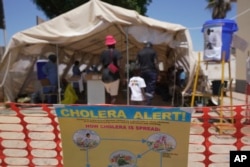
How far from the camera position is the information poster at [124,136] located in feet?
10.8

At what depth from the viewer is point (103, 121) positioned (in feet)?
11.2

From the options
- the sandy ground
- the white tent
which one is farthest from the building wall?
the sandy ground

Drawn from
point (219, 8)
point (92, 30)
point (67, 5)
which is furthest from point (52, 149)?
point (219, 8)

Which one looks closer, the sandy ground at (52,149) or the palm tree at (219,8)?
the sandy ground at (52,149)

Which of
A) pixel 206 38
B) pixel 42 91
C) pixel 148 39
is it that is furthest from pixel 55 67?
pixel 206 38

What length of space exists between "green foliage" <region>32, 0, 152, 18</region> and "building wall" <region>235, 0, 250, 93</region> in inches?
304

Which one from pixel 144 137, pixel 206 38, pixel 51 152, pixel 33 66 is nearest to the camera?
pixel 144 137

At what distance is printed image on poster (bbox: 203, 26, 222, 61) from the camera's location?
614 cm

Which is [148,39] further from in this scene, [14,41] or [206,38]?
[14,41]

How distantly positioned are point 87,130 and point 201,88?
6.56 meters

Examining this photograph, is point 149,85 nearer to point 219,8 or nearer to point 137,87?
point 137,87

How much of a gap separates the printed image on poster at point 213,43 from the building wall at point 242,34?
773cm

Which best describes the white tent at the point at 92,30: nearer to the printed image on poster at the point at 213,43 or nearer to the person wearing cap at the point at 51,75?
the person wearing cap at the point at 51,75

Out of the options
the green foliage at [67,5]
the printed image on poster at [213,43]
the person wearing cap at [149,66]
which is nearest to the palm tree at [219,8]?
the green foliage at [67,5]
